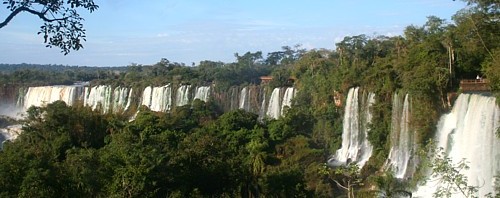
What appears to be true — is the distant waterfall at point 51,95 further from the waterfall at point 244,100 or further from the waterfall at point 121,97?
the waterfall at point 244,100

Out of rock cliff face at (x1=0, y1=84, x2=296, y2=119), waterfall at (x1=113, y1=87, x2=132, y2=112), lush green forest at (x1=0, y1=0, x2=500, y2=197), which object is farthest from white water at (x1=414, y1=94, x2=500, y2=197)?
waterfall at (x1=113, y1=87, x2=132, y2=112)

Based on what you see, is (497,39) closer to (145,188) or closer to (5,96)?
(145,188)

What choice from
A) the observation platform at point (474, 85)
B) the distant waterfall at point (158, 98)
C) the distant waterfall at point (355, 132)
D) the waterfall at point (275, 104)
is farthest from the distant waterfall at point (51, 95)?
the observation platform at point (474, 85)

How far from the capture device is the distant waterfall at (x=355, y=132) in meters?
24.8

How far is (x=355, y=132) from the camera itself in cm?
2595

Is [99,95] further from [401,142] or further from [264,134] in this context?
[401,142]

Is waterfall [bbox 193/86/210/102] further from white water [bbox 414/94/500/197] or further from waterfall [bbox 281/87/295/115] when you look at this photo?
white water [bbox 414/94/500/197]

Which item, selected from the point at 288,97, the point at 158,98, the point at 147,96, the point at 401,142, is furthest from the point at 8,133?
the point at 401,142

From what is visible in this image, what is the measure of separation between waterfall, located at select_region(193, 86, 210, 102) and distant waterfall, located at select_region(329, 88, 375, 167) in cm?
1300

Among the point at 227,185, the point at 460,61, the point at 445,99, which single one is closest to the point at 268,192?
the point at 227,185

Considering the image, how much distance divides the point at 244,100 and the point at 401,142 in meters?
15.8

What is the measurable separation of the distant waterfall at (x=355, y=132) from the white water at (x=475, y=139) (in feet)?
21.4

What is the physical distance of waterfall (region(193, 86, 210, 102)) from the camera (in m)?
37.3

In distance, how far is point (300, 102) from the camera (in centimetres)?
3039
